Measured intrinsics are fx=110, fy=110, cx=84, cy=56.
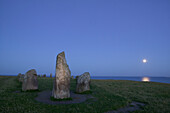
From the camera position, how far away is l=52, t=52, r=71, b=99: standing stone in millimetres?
11945

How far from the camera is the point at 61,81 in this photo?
12.1m

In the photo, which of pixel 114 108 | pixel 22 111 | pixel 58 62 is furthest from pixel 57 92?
pixel 114 108

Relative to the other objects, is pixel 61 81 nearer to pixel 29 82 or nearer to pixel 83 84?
pixel 83 84

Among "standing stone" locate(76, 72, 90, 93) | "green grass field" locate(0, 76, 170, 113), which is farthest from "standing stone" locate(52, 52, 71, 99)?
"standing stone" locate(76, 72, 90, 93)

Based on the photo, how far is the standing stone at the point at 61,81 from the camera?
39.2ft

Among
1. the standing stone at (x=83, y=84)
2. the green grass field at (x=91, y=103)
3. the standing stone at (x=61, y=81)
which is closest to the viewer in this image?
the green grass field at (x=91, y=103)

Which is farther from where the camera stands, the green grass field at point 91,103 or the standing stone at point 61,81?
the standing stone at point 61,81

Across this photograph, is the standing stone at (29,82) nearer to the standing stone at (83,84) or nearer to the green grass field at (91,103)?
the green grass field at (91,103)

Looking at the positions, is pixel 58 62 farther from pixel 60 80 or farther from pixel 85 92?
pixel 85 92

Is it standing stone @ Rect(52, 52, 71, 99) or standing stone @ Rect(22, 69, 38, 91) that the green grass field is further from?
standing stone @ Rect(52, 52, 71, 99)

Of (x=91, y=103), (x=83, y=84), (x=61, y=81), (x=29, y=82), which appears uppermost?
(x=61, y=81)

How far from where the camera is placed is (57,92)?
39.0ft

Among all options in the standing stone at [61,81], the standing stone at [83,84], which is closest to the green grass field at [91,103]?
the standing stone at [83,84]

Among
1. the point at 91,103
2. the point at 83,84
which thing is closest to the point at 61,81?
the point at 91,103
